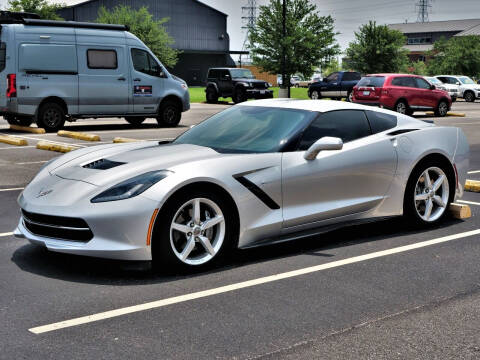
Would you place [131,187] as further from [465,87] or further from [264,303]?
[465,87]

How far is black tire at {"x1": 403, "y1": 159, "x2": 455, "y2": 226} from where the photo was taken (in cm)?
667

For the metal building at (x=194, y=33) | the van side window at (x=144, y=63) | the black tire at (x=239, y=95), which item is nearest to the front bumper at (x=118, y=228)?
the van side window at (x=144, y=63)

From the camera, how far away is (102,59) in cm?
1845

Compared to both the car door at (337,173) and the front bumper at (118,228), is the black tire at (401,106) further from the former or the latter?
the front bumper at (118,228)

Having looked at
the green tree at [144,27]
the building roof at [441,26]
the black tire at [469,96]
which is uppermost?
the building roof at [441,26]

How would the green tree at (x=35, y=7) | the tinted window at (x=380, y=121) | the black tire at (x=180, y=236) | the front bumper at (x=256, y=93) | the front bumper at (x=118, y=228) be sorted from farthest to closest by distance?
1. the green tree at (x=35, y=7)
2. the front bumper at (x=256, y=93)
3. the tinted window at (x=380, y=121)
4. the black tire at (x=180, y=236)
5. the front bumper at (x=118, y=228)

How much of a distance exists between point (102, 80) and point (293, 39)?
29.7 meters

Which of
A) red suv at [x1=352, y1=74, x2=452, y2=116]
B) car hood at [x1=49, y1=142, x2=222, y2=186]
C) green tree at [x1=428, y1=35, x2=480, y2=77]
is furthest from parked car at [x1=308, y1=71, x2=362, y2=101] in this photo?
car hood at [x1=49, y1=142, x2=222, y2=186]

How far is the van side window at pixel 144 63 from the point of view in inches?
754

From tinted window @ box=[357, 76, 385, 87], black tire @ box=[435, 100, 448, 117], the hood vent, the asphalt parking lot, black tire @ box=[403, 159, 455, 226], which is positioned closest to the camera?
the asphalt parking lot

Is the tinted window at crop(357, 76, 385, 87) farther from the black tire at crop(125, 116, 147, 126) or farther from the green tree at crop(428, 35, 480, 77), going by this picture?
the green tree at crop(428, 35, 480, 77)

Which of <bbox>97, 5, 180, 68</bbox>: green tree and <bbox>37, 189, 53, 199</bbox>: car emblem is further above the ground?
<bbox>97, 5, 180, 68</bbox>: green tree

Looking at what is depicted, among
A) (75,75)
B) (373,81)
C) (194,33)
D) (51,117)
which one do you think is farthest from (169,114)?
(194,33)

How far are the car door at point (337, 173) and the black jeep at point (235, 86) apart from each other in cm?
2834
